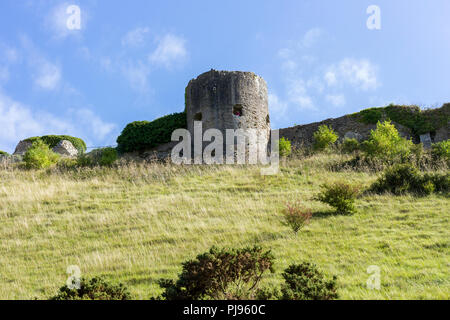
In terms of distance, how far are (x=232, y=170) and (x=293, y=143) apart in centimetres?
881

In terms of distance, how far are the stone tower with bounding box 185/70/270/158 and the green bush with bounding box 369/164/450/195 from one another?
888 centimetres

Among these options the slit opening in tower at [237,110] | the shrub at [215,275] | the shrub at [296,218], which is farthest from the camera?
the slit opening in tower at [237,110]

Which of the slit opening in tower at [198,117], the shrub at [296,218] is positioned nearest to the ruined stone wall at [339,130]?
the slit opening in tower at [198,117]

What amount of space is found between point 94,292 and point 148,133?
20.4 meters

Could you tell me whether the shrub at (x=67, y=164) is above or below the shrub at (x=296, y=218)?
above

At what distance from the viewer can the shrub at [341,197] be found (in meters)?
9.67

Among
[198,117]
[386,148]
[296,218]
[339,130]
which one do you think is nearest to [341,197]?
[296,218]

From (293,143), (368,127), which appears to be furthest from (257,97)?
(368,127)

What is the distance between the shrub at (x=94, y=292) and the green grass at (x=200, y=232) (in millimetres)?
1222

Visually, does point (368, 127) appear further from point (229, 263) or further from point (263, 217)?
point (229, 263)

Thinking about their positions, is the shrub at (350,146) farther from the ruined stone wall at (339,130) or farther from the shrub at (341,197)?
the shrub at (341,197)

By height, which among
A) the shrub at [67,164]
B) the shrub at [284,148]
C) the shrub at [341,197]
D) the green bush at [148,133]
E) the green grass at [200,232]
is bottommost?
the green grass at [200,232]

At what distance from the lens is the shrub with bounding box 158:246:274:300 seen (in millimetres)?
3977

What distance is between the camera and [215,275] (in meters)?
4.05
